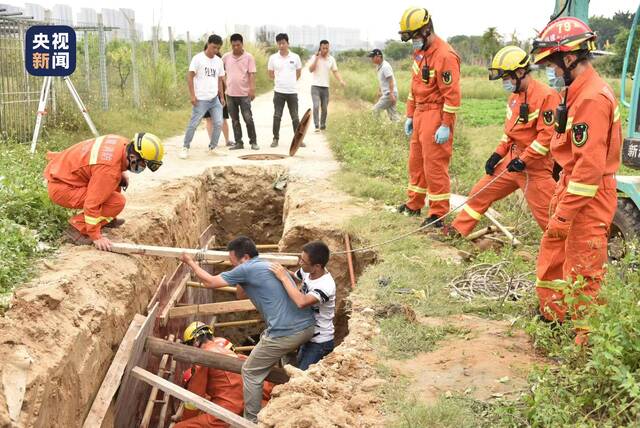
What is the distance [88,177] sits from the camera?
23.4 ft

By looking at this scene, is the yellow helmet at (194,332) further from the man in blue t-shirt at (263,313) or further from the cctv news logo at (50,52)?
the cctv news logo at (50,52)

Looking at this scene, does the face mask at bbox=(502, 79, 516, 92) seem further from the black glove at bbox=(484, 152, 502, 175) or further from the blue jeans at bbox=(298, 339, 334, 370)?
the blue jeans at bbox=(298, 339, 334, 370)

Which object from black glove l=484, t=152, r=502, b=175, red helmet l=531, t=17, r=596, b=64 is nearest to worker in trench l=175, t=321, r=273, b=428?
black glove l=484, t=152, r=502, b=175

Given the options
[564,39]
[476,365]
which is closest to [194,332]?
[476,365]

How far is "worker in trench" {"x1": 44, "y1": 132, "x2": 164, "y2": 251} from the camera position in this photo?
272 inches

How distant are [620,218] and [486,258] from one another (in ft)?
4.30

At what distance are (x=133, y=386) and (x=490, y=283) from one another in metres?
3.56

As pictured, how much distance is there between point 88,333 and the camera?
6055mm

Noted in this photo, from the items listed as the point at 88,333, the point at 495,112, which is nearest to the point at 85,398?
the point at 88,333

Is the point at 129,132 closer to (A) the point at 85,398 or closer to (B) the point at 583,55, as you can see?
(A) the point at 85,398

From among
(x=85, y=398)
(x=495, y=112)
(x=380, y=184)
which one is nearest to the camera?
(x=85, y=398)

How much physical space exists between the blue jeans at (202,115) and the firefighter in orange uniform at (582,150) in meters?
7.93

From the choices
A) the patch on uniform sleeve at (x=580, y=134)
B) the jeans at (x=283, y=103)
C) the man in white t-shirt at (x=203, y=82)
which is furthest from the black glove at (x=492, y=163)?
the jeans at (x=283, y=103)

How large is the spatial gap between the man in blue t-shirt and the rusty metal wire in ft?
4.93
